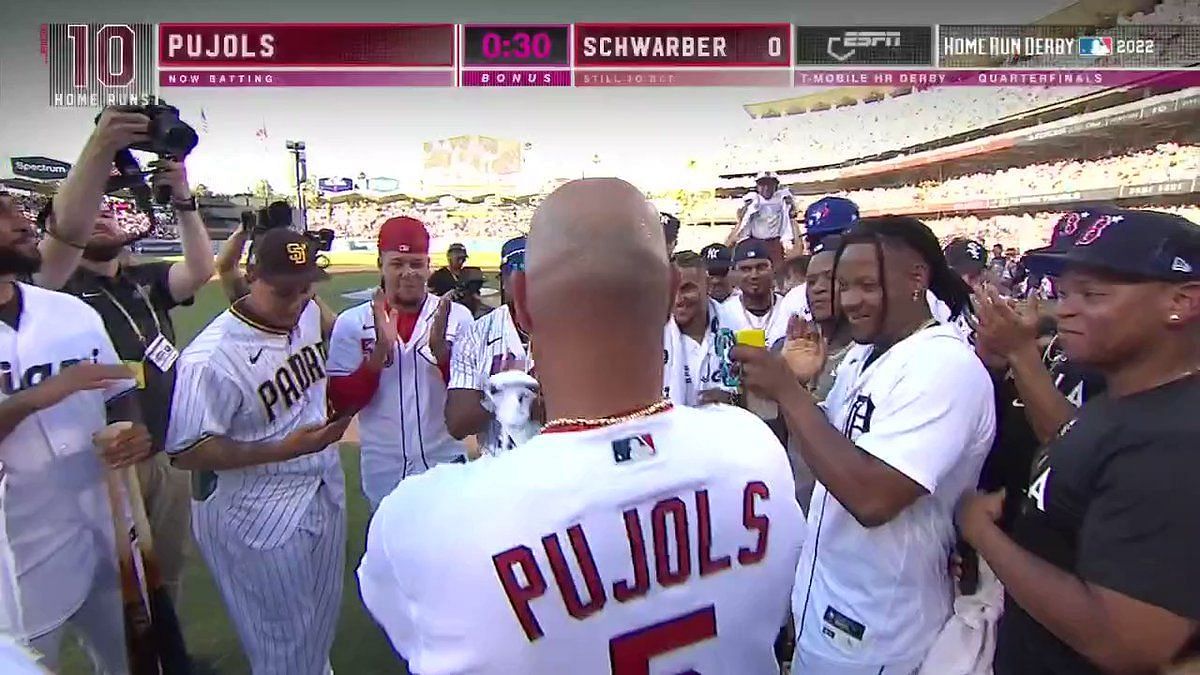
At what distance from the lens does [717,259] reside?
593cm

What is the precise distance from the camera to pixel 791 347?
2809 mm

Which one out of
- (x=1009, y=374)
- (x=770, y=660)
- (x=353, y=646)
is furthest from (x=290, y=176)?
(x=770, y=660)

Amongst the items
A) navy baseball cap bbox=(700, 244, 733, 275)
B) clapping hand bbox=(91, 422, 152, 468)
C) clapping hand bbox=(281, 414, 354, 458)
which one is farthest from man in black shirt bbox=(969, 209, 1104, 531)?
navy baseball cap bbox=(700, 244, 733, 275)

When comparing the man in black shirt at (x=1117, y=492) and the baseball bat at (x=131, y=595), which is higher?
the man in black shirt at (x=1117, y=492)

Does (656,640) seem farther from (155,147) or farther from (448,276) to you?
(448,276)

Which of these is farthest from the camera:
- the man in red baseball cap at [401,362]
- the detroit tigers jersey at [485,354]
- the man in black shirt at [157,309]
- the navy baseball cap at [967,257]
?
the navy baseball cap at [967,257]

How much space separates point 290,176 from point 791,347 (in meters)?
12.0

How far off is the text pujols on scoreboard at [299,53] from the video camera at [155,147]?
8098 millimetres

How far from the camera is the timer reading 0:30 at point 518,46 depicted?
1053cm

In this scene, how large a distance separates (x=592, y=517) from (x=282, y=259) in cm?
225

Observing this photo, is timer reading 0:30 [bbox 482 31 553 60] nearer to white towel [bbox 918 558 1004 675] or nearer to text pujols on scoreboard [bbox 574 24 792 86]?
text pujols on scoreboard [bbox 574 24 792 86]

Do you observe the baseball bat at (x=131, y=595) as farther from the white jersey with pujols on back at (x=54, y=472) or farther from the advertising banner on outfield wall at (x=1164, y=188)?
the advertising banner on outfield wall at (x=1164, y=188)

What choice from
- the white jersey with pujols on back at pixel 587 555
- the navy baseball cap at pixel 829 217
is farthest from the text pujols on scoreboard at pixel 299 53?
the white jersey with pujols on back at pixel 587 555

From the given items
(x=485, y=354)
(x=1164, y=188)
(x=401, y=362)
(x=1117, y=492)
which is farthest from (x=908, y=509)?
(x=1164, y=188)
